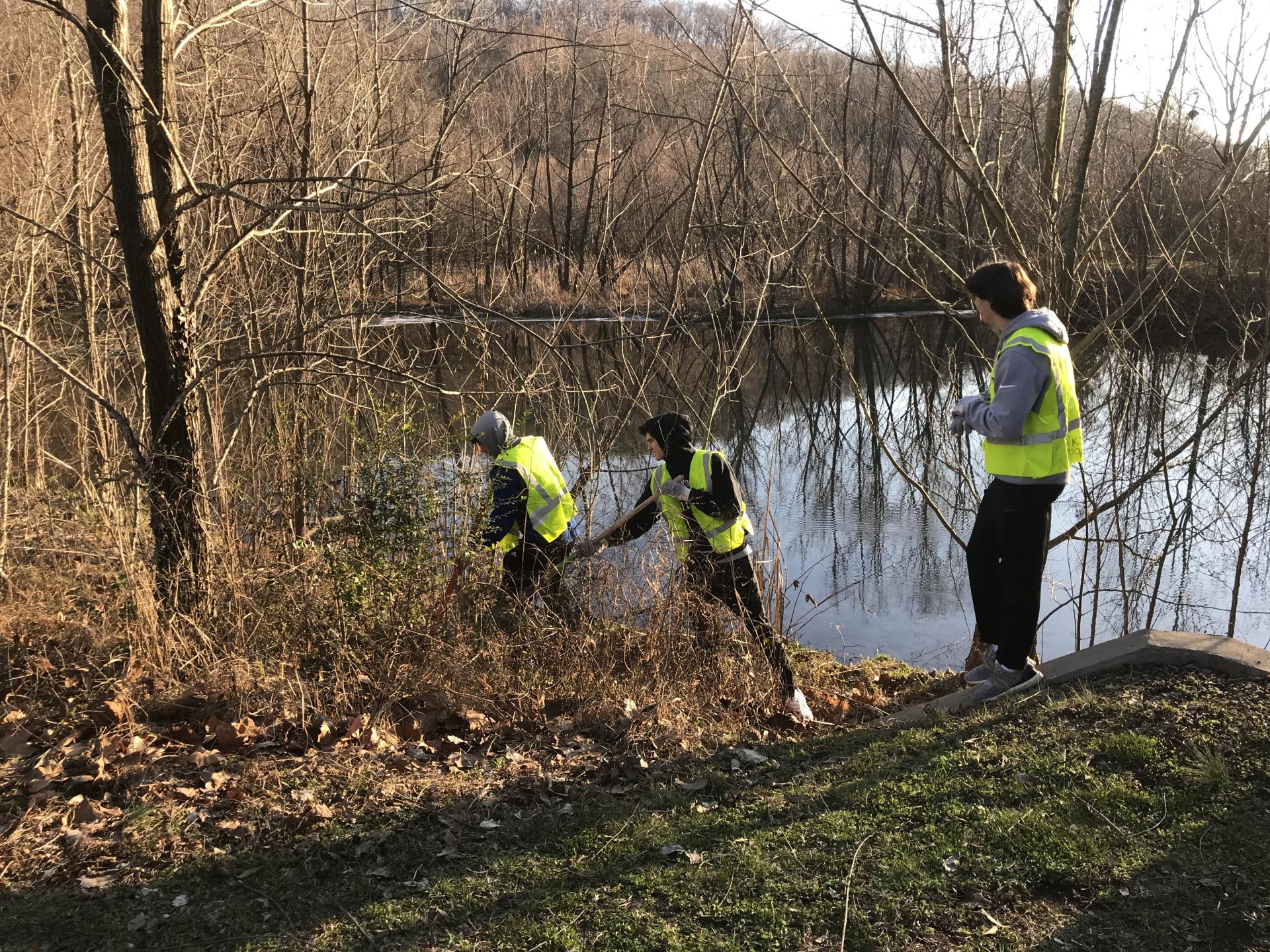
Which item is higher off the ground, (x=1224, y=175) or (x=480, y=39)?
(x=480, y=39)

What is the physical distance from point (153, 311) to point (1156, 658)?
5.08 meters

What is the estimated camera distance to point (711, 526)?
5.78 m

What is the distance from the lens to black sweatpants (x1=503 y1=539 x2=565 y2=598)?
6227 mm

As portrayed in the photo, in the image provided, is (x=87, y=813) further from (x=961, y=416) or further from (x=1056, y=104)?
(x=1056, y=104)

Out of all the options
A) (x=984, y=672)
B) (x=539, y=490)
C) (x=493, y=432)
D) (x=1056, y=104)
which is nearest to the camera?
(x=984, y=672)

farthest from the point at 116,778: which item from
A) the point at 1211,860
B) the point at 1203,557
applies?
the point at 1203,557

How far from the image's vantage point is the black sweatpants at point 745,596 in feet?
19.3

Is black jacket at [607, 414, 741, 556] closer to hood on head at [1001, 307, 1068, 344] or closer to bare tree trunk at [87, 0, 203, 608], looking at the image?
hood on head at [1001, 307, 1068, 344]

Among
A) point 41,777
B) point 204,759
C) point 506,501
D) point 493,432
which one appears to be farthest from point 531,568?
point 41,777

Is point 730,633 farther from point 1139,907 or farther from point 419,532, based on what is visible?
point 1139,907

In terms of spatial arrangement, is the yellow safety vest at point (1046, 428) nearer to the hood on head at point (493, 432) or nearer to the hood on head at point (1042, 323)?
the hood on head at point (1042, 323)

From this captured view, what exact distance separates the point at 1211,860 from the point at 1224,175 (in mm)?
4207

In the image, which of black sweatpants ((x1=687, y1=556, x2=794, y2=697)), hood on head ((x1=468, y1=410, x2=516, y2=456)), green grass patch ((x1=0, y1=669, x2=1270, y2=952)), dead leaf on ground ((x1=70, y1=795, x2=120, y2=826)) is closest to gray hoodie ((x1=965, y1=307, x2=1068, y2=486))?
green grass patch ((x1=0, y1=669, x2=1270, y2=952))

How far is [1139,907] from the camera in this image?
3.03 metres
